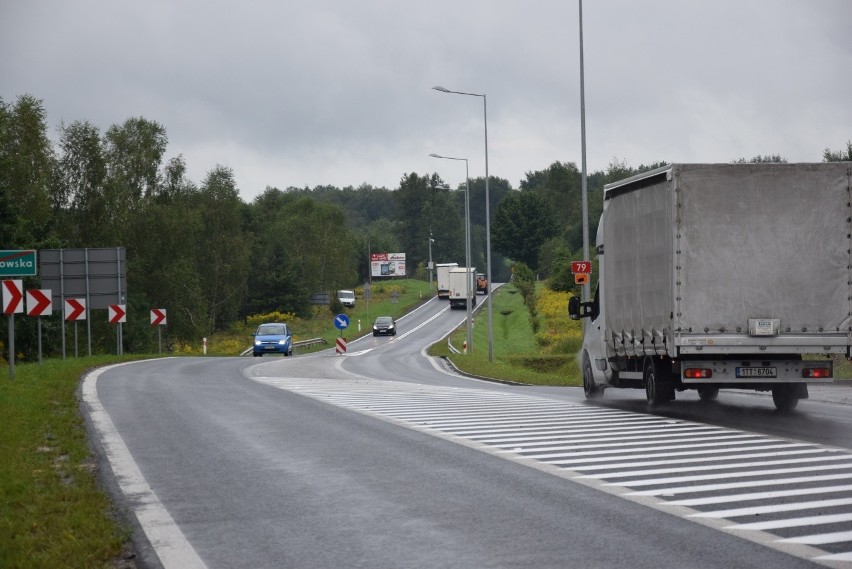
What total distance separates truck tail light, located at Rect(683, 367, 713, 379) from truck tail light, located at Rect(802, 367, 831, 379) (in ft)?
4.57

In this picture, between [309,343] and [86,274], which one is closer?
[86,274]

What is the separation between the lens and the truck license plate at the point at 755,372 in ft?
55.6

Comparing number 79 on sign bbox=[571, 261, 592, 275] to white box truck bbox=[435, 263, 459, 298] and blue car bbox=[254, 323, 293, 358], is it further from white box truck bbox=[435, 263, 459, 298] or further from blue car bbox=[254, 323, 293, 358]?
white box truck bbox=[435, 263, 459, 298]

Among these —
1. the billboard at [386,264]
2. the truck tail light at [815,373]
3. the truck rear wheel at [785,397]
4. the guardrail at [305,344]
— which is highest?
the billboard at [386,264]

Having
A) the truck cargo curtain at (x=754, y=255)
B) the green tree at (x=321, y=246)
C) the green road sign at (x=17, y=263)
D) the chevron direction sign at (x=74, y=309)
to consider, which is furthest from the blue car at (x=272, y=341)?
the green tree at (x=321, y=246)

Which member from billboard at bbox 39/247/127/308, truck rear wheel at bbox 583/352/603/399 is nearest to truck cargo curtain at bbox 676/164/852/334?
truck rear wheel at bbox 583/352/603/399

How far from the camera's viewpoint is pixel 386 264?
157500 millimetres

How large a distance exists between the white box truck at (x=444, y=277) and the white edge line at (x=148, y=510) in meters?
96.6

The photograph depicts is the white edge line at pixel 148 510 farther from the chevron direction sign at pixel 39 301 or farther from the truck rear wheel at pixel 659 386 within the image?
the chevron direction sign at pixel 39 301

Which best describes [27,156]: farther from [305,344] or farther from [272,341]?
[305,344]

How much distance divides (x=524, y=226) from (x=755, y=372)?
461 ft

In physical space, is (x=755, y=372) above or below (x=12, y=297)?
below

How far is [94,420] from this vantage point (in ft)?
56.5

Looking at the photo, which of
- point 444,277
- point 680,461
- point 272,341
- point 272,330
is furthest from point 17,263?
point 444,277
